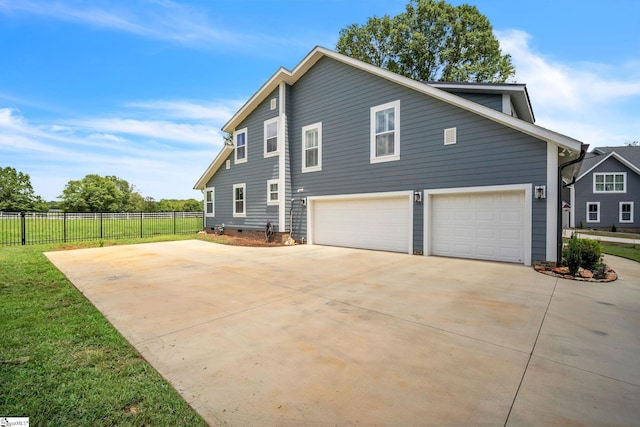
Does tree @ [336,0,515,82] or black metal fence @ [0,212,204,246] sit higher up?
tree @ [336,0,515,82]

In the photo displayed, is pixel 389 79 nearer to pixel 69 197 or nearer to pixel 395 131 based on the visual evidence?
pixel 395 131

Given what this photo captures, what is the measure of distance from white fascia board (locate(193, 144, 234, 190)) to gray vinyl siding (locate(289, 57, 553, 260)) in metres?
4.42

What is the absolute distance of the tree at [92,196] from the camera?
47.7 meters

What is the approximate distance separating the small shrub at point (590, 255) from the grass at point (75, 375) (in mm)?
8385

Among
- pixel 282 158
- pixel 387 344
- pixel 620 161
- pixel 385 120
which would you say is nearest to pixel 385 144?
pixel 385 120

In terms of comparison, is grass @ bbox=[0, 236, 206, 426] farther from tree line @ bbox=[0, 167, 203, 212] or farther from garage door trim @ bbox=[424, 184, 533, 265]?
tree line @ bbox=[0, 167, 203, 212]

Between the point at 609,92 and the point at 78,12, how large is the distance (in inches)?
814

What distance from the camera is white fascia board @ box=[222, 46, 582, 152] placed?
689cm

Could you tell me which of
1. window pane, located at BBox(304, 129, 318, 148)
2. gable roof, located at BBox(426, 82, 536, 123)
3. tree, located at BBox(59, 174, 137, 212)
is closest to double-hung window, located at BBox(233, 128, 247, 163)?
window pane, located at BBox(304, 129, 318, 148)

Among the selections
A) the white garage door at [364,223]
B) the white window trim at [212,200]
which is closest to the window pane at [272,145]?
the white garage door at [364,223]

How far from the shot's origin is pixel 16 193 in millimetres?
45250

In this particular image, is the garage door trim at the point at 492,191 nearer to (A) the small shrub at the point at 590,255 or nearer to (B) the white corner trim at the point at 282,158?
(A) the small shrub at the point at 590,255

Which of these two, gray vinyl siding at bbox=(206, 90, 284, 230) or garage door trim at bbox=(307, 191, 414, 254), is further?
gray vinyl siding at bbox=(206, 90, 284, 230)

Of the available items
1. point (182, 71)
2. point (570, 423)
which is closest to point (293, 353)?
point (570, 423)
